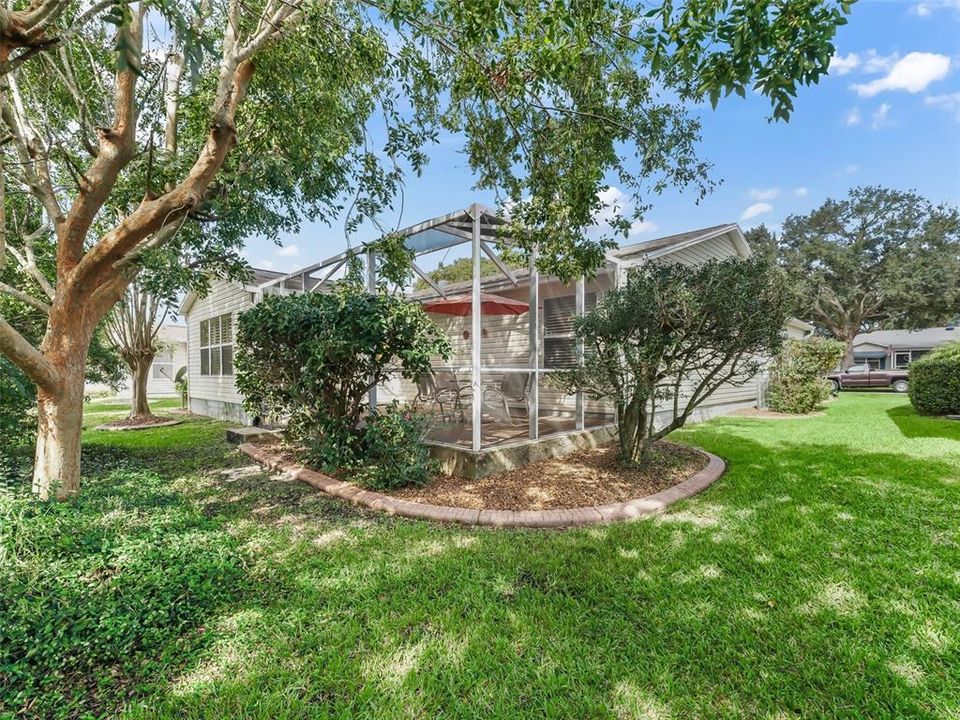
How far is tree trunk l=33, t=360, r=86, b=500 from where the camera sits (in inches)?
165

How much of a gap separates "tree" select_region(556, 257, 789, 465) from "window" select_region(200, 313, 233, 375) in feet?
33.0

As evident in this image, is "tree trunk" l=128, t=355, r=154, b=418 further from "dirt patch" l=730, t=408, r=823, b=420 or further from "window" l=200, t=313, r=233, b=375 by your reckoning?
"dirt patch" l=730, t=408, r=823, b=420

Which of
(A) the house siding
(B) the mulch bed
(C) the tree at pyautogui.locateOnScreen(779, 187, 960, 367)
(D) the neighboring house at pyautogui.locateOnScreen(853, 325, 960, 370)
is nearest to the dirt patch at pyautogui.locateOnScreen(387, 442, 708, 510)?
(A) the house siding

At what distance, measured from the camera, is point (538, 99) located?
4559 mm

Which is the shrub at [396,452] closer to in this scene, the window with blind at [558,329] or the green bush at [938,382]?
the window with blind at [558,329]

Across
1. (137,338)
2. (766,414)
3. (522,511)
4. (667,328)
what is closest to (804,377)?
(766,414)

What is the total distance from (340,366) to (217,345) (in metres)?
9.28

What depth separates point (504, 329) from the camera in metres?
10.2

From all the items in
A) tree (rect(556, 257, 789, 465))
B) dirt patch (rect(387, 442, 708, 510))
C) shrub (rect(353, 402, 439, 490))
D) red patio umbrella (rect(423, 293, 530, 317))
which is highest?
red patio umbrella (rect(423, 293, 530, 317))

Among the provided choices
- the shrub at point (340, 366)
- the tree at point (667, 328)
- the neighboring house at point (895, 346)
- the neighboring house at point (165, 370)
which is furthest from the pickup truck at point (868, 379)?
the neighboring house at point (165, 370)

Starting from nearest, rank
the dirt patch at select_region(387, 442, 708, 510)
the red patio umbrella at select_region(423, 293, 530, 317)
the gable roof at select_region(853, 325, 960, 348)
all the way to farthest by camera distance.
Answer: the dirt patch at select_region(387, 442, 708, 510) → the red patio umbrella at select_region(423, 293, 530, 317) → the gable roof at select_region(853, 325, 960, 348)

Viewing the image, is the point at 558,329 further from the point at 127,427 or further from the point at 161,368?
the point at 161,368

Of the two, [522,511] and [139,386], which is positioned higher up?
[139,386]

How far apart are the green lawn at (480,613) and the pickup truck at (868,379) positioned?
21648 millimetres
